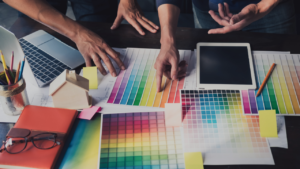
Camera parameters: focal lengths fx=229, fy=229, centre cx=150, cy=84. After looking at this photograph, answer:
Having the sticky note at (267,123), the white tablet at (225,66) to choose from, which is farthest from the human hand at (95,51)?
the sticky note at (267,123)

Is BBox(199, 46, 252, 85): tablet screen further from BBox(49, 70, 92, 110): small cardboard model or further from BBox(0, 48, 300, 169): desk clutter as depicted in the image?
BBox(49, 70, 92, 110): small cardboard model

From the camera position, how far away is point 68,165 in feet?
2.35

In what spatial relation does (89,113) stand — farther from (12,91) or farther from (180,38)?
(180,38)

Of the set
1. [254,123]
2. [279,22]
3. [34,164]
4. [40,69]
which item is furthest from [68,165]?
[279,22]

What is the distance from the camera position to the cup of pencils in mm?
775

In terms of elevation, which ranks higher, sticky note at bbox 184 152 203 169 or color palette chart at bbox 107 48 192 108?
color palette chart at bbox 107 48 192 108

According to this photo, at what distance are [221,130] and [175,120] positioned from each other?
0.53 ft

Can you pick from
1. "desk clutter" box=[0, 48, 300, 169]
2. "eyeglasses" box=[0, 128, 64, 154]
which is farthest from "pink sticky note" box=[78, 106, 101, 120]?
"eyeglasses" box=[0, 128, 64, 154]

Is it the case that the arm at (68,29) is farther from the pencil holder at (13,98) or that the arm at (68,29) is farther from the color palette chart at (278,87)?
the color palette chart at (278,87)

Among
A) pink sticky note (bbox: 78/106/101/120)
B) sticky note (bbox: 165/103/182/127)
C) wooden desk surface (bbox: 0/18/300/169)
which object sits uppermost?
wooden desk surface (bbox: 0/18/300/169)

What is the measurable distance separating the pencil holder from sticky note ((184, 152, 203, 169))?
61cm

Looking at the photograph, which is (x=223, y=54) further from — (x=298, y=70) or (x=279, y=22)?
(x=279, y=22)

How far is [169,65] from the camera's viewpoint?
105cm

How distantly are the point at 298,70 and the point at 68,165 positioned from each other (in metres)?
1.00
